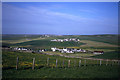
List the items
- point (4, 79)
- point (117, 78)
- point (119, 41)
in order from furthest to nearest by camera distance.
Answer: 1. point (119, 41)
2. point (117, 78)
3. point (4, 79)

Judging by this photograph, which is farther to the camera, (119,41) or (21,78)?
Result: (119,41)

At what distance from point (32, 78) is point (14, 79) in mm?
1595

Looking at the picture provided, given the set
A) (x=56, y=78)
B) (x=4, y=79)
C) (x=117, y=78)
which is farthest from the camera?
(x=117, y=78)

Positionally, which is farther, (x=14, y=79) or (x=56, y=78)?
(x=56, y=78)

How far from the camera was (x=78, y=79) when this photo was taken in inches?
544

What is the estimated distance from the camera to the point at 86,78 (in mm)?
14078

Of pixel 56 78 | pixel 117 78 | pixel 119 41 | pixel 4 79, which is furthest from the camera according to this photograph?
pixel 119 41

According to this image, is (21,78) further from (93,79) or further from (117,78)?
(117,78)

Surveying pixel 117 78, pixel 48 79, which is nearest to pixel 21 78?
pixel 48 79

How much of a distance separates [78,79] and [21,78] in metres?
5.46

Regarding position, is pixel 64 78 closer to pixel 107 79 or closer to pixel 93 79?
pixel 93 79

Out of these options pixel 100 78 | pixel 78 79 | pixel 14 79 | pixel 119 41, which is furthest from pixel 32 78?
pixel 119 41

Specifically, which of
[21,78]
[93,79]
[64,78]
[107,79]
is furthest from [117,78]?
[21,78]

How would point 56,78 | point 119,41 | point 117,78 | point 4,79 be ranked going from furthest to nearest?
1. point 119,41
2. point 117,78
3. point 56,78
4. point 4,79
